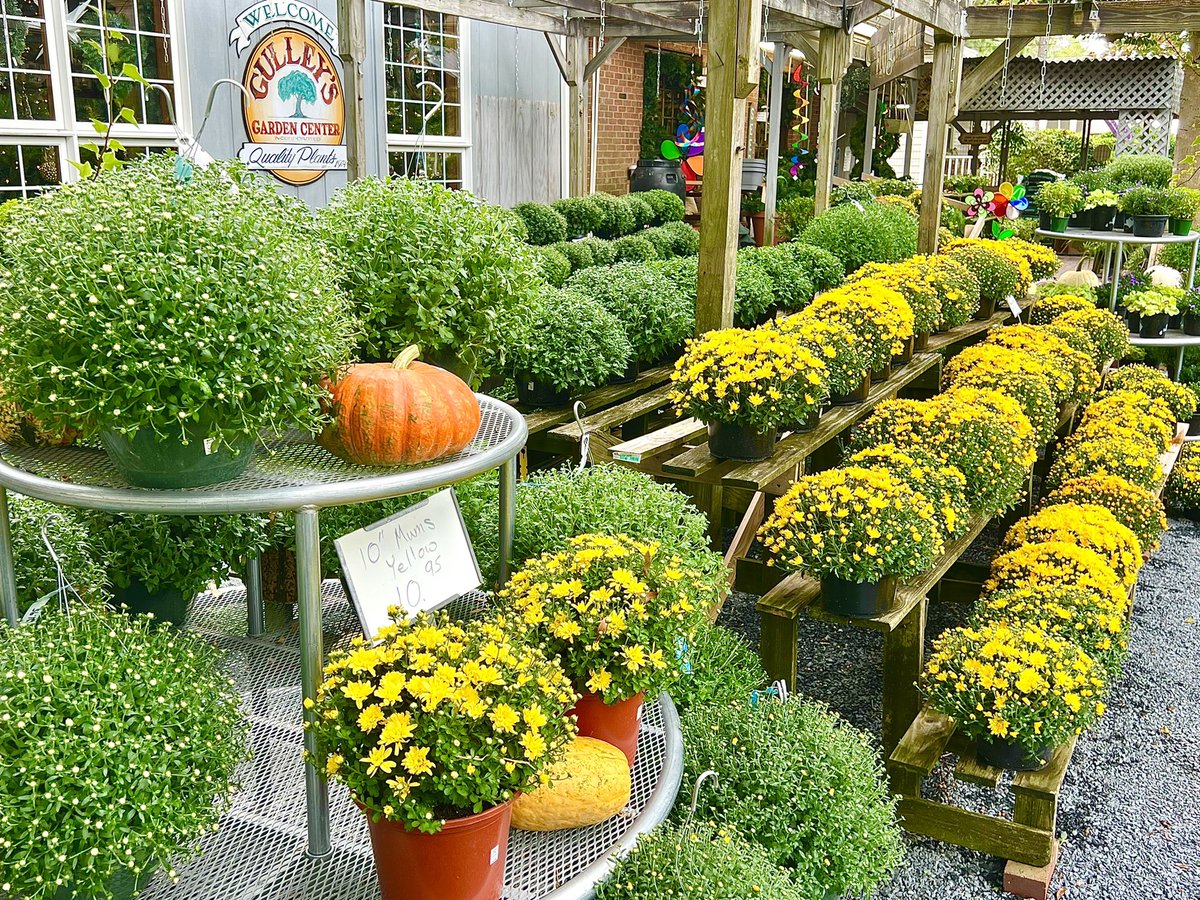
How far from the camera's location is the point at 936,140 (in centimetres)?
755

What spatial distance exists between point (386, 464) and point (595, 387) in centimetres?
265

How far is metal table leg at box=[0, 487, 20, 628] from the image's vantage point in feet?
5.65

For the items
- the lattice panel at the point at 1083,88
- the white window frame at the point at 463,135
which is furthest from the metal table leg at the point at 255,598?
the lattice panel at the point at 1083,88

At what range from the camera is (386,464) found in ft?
5.73

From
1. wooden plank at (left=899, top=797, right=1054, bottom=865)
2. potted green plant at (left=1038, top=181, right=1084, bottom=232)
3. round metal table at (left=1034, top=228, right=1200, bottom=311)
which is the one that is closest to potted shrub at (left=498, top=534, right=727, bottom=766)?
wooden plank at (left=899, top=797, right=1054, bottom=865)

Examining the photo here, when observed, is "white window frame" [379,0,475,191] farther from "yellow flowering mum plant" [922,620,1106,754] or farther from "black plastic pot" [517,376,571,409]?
"yellow flowering mum plant" [922,620,1106,754]

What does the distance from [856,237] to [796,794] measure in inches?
214

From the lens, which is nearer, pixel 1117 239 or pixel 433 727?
pixel 433 727

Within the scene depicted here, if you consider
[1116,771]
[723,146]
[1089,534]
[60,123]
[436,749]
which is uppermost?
[60,123]

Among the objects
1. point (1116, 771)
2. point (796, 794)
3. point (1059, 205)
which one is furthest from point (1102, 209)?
point (796, 794)

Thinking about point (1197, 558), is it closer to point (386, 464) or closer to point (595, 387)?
point (595, 387)

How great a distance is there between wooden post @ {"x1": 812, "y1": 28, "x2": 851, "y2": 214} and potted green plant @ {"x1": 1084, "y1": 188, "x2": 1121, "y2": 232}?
2004mm

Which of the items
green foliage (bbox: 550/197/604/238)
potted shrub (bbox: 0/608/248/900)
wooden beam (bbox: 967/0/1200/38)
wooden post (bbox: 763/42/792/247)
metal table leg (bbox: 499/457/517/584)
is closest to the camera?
potted shrub (bbox: 0/608/248/900)

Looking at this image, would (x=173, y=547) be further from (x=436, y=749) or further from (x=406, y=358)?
(x=436, y=749)
